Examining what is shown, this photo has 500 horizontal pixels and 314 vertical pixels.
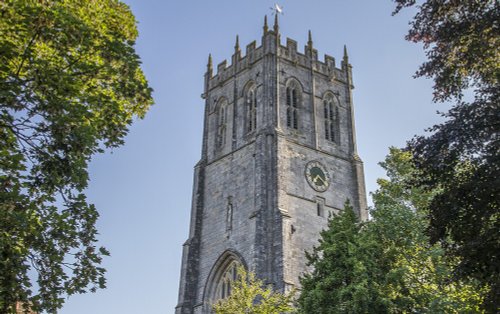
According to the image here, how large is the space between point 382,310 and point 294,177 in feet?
59.3

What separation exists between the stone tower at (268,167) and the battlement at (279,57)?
83 millimetres

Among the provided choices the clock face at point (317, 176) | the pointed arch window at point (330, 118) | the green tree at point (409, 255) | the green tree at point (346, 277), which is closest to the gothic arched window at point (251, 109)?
the clock face at point (317, 176)

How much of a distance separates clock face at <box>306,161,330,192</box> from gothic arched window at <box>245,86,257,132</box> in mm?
4555

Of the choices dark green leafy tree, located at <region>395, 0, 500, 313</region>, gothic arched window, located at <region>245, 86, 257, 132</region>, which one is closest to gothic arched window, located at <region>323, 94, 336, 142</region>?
gothic arched window, located at <region>245, 86, 257, 132</region>

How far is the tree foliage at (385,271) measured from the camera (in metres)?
16.6

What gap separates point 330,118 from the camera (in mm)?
40062

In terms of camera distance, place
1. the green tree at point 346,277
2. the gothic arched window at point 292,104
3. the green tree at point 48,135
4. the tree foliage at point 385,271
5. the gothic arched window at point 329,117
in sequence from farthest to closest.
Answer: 1. the gothic arched window at point 329,117
2. the gothic arched window at point 292,104
3. the green tree at point 346,277
4. the tree foliage at point 385,271
5. the green tree at point 48,135

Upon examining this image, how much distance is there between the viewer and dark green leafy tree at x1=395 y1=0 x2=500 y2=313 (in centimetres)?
1076

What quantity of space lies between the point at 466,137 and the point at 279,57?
95.4 ft

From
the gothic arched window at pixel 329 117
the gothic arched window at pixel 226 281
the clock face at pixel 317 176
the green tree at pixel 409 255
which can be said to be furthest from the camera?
the gothic arched window at pixel 329 117

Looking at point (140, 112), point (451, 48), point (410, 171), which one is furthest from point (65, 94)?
point (410, 171)

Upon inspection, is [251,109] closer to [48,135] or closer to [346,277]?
[346,277]

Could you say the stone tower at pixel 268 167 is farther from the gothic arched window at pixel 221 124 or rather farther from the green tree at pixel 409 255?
the green tree at pixel 409 255

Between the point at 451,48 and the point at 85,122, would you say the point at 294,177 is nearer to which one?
the point at 451,48
